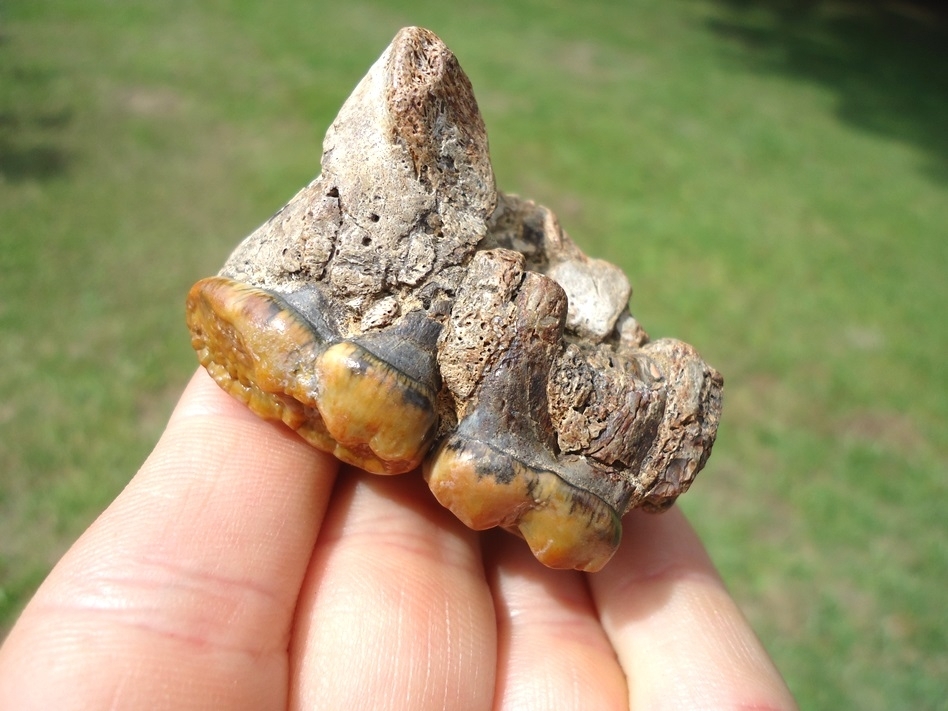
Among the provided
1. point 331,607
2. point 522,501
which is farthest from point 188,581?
point 522,501

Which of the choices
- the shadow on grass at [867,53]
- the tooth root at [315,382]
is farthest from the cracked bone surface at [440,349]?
the shadow on grass at [867,53]

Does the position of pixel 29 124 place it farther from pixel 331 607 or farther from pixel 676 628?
pixel 676 628

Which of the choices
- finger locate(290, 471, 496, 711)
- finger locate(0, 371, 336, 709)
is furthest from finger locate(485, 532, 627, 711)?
finger locate(0, 371, 336, 709)

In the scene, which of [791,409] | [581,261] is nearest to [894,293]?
[791,409]

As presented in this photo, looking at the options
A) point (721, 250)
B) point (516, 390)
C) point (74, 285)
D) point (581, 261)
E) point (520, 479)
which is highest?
point (581, 261)

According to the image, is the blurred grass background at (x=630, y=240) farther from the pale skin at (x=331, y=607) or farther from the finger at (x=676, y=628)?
the pale skin at (x=331, y=607)

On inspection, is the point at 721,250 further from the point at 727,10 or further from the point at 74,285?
the point at 727,10
